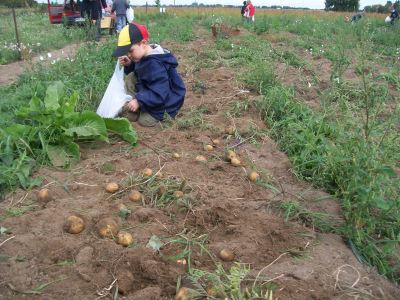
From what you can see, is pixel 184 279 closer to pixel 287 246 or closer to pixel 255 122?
pixel 287 246

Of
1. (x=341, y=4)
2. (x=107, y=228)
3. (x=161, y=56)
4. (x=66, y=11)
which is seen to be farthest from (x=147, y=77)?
(x=341, y=4)

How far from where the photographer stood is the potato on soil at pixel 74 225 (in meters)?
2.10

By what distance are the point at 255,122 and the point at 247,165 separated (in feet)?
3.19

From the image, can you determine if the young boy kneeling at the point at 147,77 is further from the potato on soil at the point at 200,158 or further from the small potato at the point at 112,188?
the small potato at the point at 112,188

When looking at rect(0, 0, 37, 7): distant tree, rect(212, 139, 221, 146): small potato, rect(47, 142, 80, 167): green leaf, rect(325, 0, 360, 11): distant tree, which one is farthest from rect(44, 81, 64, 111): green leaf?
rect(325, 0, 360, 11): distant tree

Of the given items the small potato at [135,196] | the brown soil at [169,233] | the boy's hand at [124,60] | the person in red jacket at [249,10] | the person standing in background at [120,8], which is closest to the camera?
the brown soil at [169,233]

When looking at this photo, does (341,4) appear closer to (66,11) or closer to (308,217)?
(66,11)

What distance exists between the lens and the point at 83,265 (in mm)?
1871

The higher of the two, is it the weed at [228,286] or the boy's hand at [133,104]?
the boy's hand at [133,104]

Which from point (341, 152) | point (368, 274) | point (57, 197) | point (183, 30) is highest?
point (183, 30)

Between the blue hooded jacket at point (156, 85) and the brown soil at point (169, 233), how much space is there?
50 centimetres

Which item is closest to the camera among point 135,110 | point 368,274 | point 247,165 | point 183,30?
point 368,274

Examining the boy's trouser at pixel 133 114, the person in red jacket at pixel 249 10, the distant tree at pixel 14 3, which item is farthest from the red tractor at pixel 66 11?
the boy's trouser at pixel 133 114

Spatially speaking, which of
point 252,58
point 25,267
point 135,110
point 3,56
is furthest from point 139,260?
point 3,56
